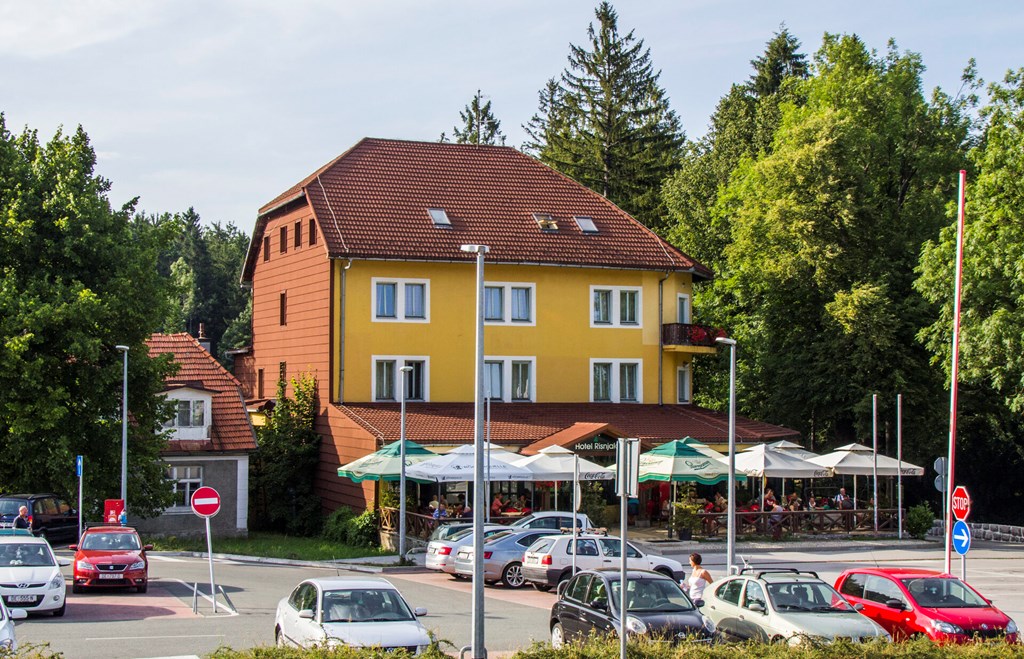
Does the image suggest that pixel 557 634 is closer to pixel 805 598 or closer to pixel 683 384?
pixel 805 598

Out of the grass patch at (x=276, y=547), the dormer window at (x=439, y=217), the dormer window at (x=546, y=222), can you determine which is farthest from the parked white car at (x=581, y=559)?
the dormer window at (x=546, y=222)

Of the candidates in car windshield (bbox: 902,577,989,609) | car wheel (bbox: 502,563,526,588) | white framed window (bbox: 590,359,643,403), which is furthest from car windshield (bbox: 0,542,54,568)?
white framed window (bbox: 590,359,643,403)

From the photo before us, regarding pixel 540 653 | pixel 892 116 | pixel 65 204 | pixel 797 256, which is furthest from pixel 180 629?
pixel 892 116

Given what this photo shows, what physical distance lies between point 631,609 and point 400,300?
2783cm

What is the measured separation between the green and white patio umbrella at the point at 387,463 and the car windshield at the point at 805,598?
1805 cm

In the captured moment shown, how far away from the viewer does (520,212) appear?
49.1m

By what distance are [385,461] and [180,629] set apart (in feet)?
50.0

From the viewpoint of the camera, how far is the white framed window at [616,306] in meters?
48.1

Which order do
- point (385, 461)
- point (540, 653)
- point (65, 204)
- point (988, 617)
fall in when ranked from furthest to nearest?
point (65, 204) → point (385, 461) → point (988, 617) → point (540, 653)

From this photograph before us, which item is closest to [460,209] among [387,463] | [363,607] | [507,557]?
[387,463]

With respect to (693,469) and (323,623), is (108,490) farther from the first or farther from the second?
(323,623)

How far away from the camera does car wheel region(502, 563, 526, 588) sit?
1145 inches

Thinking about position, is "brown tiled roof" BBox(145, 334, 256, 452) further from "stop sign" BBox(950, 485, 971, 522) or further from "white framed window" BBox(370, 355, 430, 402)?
"stop sign" BBox(950, 485, 971, 522)

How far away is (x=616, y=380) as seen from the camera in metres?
48.4
